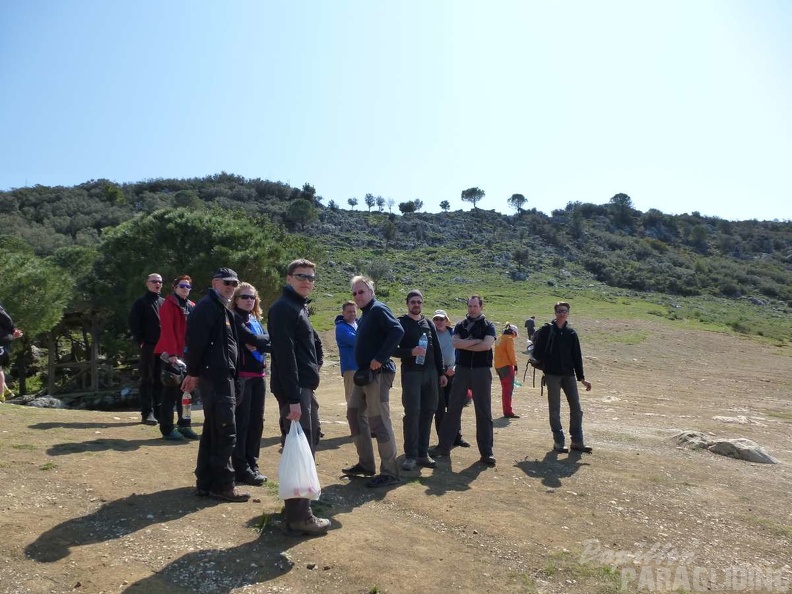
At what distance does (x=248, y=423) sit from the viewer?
5758mm

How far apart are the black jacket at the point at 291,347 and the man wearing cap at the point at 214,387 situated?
443 mm

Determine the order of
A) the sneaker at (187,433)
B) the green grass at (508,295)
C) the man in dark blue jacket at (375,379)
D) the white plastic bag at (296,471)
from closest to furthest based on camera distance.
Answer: the white plastic bag at (296,471), the man in dark blue jacket at (375,379), the sneaker at (187,433), the green grass at (508,295)

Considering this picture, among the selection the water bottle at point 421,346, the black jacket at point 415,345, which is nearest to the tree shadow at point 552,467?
the black jacket at point 415,345

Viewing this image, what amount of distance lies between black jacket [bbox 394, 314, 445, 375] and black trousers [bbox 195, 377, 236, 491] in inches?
84.3

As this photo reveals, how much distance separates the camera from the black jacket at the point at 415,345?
6.65m

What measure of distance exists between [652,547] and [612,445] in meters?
4.21

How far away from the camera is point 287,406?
186 inches

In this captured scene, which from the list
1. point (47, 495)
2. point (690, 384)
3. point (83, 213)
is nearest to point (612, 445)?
point (47, 495)

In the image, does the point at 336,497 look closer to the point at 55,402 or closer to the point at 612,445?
the point at 612,445

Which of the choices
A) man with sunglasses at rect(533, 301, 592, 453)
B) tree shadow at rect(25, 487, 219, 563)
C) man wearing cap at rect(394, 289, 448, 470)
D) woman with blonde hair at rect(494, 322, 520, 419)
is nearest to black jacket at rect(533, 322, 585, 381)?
man with sunglasses at rect(533, 301, 592, 453)

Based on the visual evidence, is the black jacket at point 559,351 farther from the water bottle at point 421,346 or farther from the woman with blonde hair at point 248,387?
the woman with blonde hair at point 248,387

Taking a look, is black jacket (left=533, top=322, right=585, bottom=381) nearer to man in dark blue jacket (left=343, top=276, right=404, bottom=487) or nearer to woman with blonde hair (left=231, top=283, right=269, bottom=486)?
man in dark blue jacket (left=343, top=276, right=404, bottom=487)

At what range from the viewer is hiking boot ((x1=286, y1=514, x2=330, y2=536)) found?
4.48 meters

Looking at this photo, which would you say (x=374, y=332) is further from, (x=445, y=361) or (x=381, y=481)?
(x=445, y=361)
